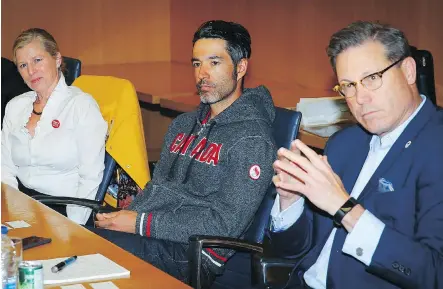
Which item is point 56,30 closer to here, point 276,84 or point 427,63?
point 276,84

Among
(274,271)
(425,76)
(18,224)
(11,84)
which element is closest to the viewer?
(274,271)

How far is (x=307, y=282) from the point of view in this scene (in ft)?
8.18

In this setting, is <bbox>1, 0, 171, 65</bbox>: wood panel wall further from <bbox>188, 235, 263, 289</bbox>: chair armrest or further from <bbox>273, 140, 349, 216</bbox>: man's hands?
<bbox>273, 140, 349, 216</bbox>: man's hands

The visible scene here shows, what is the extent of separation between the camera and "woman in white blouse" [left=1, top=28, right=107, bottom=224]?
12.5 feet

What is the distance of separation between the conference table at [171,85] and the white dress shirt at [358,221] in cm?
349

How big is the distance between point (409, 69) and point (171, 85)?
4.85 m

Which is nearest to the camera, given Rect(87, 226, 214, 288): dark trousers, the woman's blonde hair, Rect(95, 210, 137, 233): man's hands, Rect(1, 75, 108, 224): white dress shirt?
Rect(87, 226, 214, 288): dark trousers

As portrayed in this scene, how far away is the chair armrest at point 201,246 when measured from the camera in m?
2.68

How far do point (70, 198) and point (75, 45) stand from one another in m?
4.35

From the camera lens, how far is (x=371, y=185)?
2.27m

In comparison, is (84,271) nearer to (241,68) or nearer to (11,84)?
(241,68)

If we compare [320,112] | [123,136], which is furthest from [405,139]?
[320,112]

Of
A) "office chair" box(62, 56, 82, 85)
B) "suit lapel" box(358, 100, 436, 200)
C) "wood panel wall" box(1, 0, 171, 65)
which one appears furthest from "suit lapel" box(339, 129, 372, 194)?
"wood panel wall" box(1, 0, 171, 65)

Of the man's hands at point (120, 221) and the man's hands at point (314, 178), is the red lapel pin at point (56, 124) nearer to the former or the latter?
the man's hands at point (120, 221)
